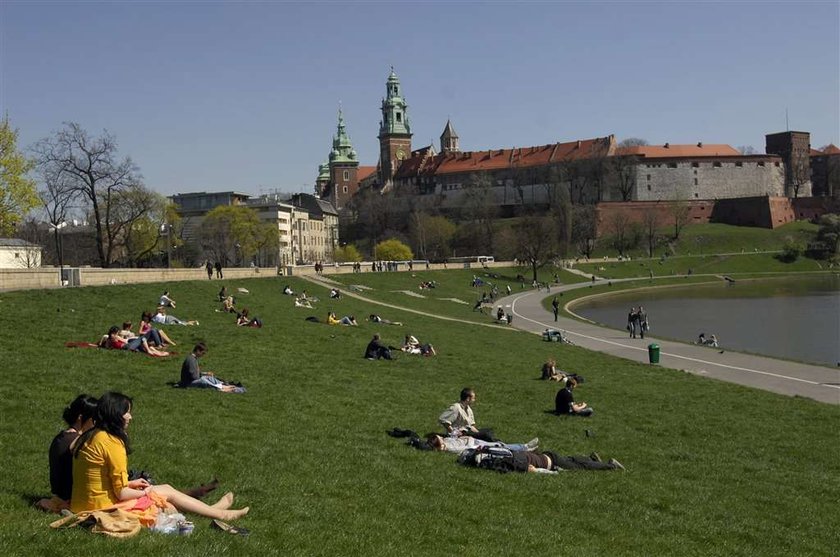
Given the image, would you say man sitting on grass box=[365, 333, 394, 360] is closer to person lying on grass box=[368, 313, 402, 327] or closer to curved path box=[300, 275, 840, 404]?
curved path box=[300, 275, 840, 404]

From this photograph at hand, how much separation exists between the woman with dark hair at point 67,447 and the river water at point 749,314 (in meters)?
31.3

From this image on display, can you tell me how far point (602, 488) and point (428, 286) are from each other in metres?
60.5

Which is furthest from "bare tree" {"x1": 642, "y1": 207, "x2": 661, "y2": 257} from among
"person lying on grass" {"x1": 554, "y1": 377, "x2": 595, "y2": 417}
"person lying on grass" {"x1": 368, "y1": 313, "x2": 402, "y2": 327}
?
"person lying on grass" {"x1": 554, "y1": 377, "x2": 595, "y2": 417}

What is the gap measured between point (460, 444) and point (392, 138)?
186 metres

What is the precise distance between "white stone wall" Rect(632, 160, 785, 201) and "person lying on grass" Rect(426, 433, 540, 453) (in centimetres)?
15086

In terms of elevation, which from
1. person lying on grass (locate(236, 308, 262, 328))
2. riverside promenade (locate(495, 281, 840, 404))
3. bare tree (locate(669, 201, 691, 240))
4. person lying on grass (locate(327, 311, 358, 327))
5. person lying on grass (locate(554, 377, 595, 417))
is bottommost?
riverside promenade (locate(495, 281, 840, 404))

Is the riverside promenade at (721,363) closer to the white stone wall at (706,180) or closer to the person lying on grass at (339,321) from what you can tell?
the person lying on grass at (339,321)

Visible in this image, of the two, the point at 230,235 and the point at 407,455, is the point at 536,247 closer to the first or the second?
the point at 230,235

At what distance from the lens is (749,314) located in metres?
62.8

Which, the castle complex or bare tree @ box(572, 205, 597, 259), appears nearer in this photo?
bare tree @ box(572, 205, 597, 259)

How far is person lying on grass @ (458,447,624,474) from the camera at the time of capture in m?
12.3

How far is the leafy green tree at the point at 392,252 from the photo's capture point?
121 meters

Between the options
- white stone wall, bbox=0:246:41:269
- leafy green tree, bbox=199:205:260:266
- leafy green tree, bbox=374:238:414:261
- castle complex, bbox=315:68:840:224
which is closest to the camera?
white stone wall, bbox=0:246:41:269

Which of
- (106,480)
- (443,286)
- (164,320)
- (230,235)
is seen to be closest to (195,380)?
(106,480)
